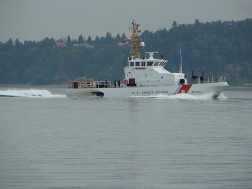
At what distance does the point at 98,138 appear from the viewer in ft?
150

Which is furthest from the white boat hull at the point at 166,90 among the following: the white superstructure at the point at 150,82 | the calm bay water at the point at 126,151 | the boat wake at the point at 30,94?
the calm bay water at the point at 126,151

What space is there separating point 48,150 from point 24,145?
8.92ft

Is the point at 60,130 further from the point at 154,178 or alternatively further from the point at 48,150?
the point at 154,178

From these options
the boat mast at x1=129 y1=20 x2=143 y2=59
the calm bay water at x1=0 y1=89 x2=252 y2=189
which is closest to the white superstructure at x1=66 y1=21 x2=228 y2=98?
the boat mast at x1=129 y1=20 x2=143 y2=59

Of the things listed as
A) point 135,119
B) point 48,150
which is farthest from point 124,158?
point 135,119

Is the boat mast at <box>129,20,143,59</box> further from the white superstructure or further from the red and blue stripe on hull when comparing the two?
the red and blue stripe on hull

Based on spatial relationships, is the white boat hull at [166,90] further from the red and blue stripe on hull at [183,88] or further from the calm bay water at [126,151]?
the calm bay water at [126,151]

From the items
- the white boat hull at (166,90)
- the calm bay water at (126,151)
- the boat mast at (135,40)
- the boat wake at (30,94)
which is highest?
the boat mast at (135,40)

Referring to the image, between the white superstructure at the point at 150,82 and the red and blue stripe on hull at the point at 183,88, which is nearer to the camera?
the red and blue stripe on hull at the point at 183,88

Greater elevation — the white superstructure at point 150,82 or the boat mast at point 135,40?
the boat mast at point 135,40

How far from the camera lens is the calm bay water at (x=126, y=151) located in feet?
102

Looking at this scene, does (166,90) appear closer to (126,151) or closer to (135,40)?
(135,40)

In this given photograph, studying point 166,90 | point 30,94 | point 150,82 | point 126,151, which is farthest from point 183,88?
point 126,151

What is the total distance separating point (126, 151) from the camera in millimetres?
39344
